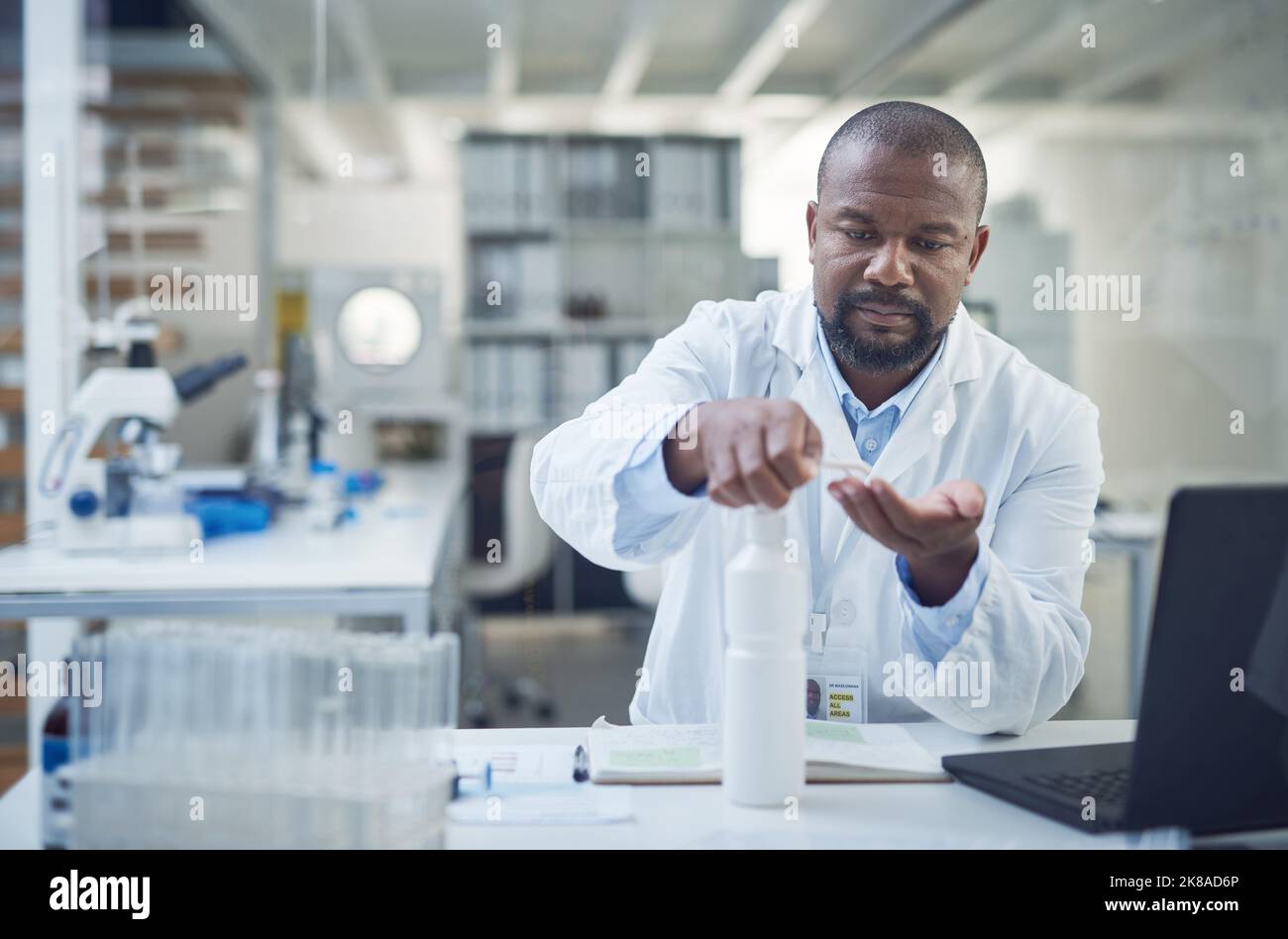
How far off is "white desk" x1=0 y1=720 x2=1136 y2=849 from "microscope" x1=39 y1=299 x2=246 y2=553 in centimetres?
143

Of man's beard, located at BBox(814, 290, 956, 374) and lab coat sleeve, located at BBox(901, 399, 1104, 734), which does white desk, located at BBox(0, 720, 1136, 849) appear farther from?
man's beard, located at BBox(814, 290, 956, 374)

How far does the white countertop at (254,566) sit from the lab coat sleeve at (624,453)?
2.84ft

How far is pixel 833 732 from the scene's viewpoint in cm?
119

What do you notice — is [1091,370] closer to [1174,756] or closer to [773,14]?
[773,14]

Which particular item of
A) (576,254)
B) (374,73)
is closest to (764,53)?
(576,254)

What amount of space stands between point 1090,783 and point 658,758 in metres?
0.39

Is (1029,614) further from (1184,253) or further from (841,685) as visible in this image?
(1184,253)

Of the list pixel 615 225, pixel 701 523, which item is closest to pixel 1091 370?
pixel 615 225

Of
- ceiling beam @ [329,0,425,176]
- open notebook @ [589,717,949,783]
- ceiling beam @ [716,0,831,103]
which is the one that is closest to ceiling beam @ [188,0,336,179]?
ceiling beam @ [329,0,425,176]

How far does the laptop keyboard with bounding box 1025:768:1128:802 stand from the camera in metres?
0.96

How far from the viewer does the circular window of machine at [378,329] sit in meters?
3.96
